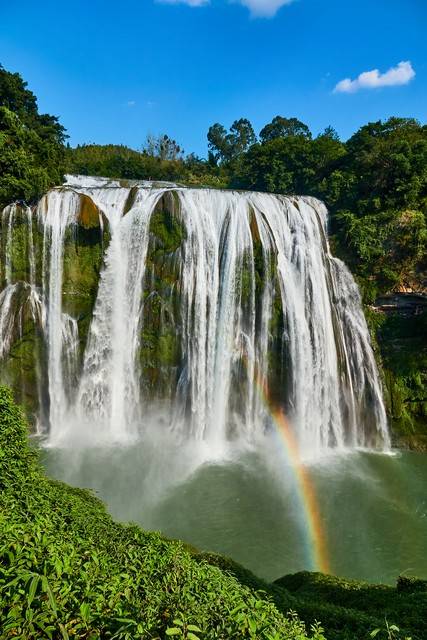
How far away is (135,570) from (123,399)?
1279 cm

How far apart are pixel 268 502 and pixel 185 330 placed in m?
6.99

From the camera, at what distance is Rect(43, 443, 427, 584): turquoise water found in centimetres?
938

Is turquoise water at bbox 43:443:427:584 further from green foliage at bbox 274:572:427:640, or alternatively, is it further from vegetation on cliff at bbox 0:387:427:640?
vegetation on cliff at bbox 0:387:427:640

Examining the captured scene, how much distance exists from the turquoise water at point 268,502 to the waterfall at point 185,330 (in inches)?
67.3

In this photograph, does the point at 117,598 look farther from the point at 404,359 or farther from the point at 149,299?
the point at 404,359

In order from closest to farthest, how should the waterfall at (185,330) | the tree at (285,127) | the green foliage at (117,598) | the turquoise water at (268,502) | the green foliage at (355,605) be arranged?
1. the green foliage at (117,598)
2. the green foliage at (355,605)
3. the turquoise water at (268,502)
4. the waterfall at (185,330)
5. the tree at (285,127)

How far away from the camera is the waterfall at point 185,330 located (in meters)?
15.3

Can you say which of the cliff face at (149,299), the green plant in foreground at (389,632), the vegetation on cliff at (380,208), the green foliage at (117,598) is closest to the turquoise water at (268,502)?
the cliff face at (149,299)

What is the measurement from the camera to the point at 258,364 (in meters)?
15.6

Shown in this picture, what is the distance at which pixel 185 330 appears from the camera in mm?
15422

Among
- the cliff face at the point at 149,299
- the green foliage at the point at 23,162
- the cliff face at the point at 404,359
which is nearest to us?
the green foliage at the point at 23,162

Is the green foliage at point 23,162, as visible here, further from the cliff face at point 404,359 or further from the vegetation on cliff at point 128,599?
the cliff face at point 404,359

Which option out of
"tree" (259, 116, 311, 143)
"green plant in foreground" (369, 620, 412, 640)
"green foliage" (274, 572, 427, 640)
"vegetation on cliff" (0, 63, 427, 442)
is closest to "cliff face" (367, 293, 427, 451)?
"vegetation on cliff" (0, 63, 427, 442)

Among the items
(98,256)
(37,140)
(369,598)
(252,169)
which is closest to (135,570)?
(369,598)
